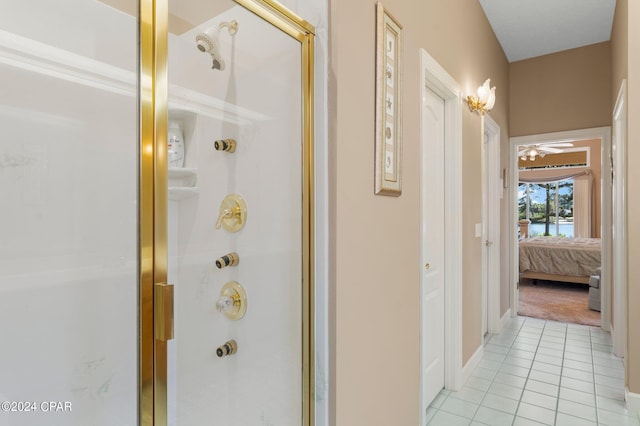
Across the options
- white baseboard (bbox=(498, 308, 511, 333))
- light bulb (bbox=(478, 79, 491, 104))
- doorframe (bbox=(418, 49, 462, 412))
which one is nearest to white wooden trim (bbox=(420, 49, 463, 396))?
doorframe (bbox=(418, 49, 462, 412))

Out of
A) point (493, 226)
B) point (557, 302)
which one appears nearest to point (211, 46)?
point (493, 226)

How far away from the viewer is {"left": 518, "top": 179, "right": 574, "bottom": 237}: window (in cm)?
946

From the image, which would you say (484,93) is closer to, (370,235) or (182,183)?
(370,235)

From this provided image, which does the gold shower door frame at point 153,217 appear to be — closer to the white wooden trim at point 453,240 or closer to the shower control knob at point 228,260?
the shower control knob at point 228,260

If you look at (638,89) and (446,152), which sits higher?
(638,89)

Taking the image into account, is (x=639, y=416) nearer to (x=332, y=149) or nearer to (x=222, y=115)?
(x=332, y=149)

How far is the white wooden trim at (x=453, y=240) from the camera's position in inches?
102

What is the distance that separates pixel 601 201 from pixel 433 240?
2.69m

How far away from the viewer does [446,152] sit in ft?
8.64

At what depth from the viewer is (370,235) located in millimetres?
1580

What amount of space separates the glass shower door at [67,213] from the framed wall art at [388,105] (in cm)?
98

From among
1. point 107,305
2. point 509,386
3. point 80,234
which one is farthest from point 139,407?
point 509,386

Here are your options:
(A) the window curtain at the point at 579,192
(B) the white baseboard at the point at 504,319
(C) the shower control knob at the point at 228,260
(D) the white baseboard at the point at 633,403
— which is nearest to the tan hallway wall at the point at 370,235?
(C) the shower control knob at the point at 228,260

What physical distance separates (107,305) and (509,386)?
2.71 m
